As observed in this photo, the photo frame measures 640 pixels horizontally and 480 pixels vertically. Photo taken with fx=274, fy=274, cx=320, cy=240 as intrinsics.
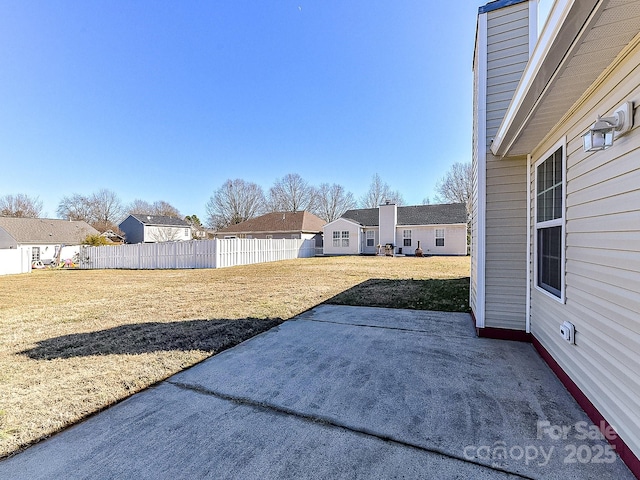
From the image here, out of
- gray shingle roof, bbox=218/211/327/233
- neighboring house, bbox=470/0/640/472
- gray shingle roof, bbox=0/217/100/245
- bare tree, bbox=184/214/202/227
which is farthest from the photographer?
bare tree, bbox=184/214/202/227

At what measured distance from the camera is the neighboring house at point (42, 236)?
2411 centimetres

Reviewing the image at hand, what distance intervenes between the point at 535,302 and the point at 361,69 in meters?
10.4

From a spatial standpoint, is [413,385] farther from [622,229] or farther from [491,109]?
[491,109]

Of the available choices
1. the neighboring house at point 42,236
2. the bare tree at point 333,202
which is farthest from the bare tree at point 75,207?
the bare tree at point 333,202

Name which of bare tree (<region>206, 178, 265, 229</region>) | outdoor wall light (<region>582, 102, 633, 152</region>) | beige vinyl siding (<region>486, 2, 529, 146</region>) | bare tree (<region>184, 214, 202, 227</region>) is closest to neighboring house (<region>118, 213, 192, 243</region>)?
bare tree (<region>206, 178, 265, 229</region>)

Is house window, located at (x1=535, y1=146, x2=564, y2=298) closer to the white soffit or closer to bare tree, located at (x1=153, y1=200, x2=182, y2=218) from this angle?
the white soffit

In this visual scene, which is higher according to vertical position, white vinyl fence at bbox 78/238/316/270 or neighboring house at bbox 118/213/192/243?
neighboring house at bbox 118/213/192/243

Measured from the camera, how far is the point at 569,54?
1.59 m

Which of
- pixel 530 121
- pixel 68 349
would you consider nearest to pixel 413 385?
pixel 530 121

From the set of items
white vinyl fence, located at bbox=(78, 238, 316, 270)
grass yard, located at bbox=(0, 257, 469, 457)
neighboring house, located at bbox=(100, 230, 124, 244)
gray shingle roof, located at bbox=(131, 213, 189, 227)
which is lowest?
grass yard, located at bbox=(0, 257, 469, 457)

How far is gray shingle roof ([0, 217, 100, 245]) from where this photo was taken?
84.5 feet

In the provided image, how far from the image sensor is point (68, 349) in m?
3.57

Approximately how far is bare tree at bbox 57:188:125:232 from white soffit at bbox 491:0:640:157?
167 ft

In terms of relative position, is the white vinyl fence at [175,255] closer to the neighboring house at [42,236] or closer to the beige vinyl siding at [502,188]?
the neighboring house at [42,236]
